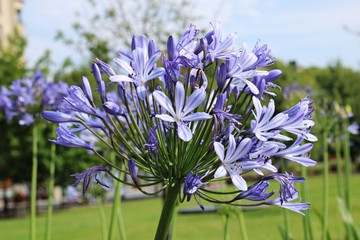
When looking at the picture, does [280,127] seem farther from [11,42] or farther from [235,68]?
[11,42]

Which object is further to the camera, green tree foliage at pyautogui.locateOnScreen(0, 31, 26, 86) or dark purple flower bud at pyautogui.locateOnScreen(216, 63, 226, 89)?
green tree foliage at pyautogui.locateOnScreen(0, 31, 26, 86)

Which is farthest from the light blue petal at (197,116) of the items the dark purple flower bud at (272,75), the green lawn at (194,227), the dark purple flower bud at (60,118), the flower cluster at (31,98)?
the green lawn at (194,227)

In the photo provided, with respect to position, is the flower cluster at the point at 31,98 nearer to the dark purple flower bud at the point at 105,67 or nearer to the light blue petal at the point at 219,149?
the dark purple flower bud at the point at 105,67

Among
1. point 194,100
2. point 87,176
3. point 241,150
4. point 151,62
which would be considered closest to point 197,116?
point 194,100

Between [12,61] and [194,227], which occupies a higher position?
[12,61]

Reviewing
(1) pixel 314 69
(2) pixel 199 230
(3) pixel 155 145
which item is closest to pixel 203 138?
(3) pixel 155 145

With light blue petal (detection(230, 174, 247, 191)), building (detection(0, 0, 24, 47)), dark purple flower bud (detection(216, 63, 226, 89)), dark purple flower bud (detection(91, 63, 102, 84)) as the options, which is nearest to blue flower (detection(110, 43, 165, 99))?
dark purple flower bud (detection(91, 63, 102, 84))

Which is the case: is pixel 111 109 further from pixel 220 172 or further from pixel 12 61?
pixel 12 61

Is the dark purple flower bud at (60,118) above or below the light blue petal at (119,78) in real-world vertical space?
below

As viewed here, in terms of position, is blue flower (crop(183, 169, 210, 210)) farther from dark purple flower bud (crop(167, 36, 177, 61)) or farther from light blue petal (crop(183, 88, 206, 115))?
dark purple flower bud (crop(167, 36, 177, 61))
